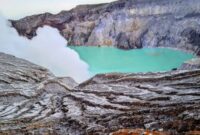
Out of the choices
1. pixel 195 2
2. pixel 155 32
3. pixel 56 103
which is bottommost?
pixel 56 103

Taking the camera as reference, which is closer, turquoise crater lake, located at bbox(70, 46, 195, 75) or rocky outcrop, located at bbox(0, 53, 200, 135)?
rocky outcrop, located at bbox(0, 53, 200, 135)

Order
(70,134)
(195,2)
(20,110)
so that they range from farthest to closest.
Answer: (195,2) → (20,110) → (70,134)

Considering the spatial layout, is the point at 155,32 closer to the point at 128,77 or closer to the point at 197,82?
the point at 128,77

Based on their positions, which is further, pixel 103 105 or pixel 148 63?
pixel 148 63

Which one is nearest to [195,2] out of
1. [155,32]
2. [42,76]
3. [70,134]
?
[155,32]

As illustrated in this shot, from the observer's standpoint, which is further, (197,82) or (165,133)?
(197,82)

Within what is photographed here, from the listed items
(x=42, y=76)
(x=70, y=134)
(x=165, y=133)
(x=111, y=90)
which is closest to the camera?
(x=165, y=133)

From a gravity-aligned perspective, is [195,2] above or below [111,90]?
above

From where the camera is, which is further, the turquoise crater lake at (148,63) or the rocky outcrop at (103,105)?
the turquoise crater lake at (148,63)
